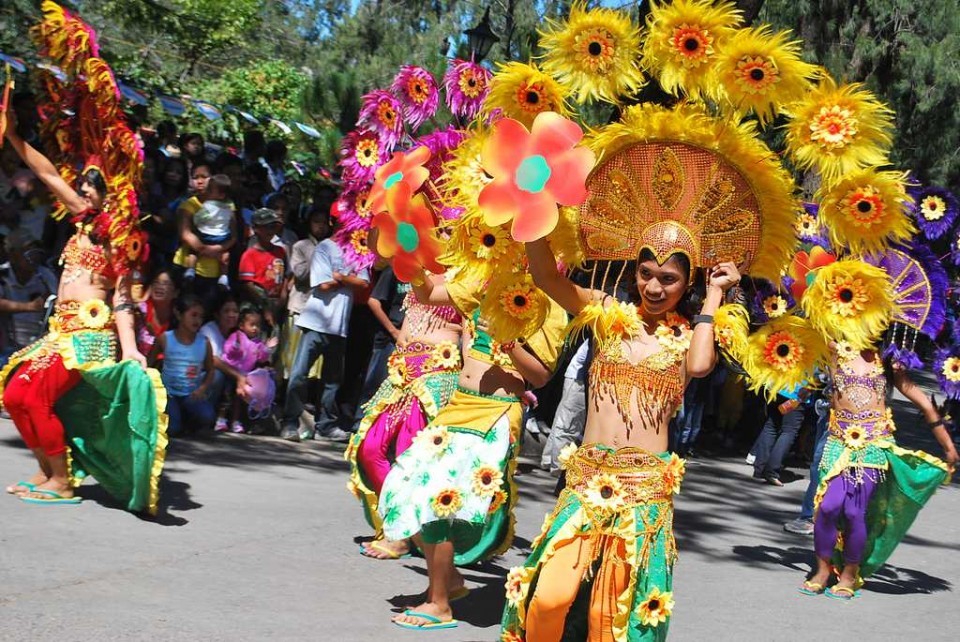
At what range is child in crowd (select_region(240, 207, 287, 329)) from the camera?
987 centimetres

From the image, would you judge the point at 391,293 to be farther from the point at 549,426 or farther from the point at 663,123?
the point at 663,123

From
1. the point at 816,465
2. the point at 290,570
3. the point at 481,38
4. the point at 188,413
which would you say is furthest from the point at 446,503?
the point at 481,38

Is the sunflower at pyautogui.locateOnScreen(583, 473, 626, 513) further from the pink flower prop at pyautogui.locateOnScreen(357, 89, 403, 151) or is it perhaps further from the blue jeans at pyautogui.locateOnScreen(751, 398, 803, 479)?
the blue jeans at pyautogui.locateOnScreen(751, 398, 803, 479)

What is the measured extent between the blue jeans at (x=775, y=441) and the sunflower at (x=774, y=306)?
20.7 ft

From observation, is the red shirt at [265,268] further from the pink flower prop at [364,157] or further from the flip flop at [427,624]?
the flip flop at [427,624]

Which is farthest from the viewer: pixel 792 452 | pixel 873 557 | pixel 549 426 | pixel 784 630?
→ pixel 792 452

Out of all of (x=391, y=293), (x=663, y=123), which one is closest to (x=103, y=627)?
(x=663, y=123)

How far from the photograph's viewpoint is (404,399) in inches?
249

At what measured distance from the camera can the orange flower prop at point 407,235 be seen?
5.29 metres

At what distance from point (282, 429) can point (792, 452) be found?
5227mm

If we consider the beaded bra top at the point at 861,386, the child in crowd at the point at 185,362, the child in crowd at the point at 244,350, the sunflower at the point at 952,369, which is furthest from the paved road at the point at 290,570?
the sunflower at the point at 952,369

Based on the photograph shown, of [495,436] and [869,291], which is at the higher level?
[869,291]

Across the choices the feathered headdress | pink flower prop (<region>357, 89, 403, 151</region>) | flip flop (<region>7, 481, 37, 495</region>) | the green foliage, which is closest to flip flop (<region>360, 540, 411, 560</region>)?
flip flop (<region>7, 481, 37, 495</region>)

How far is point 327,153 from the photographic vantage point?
1178cm
